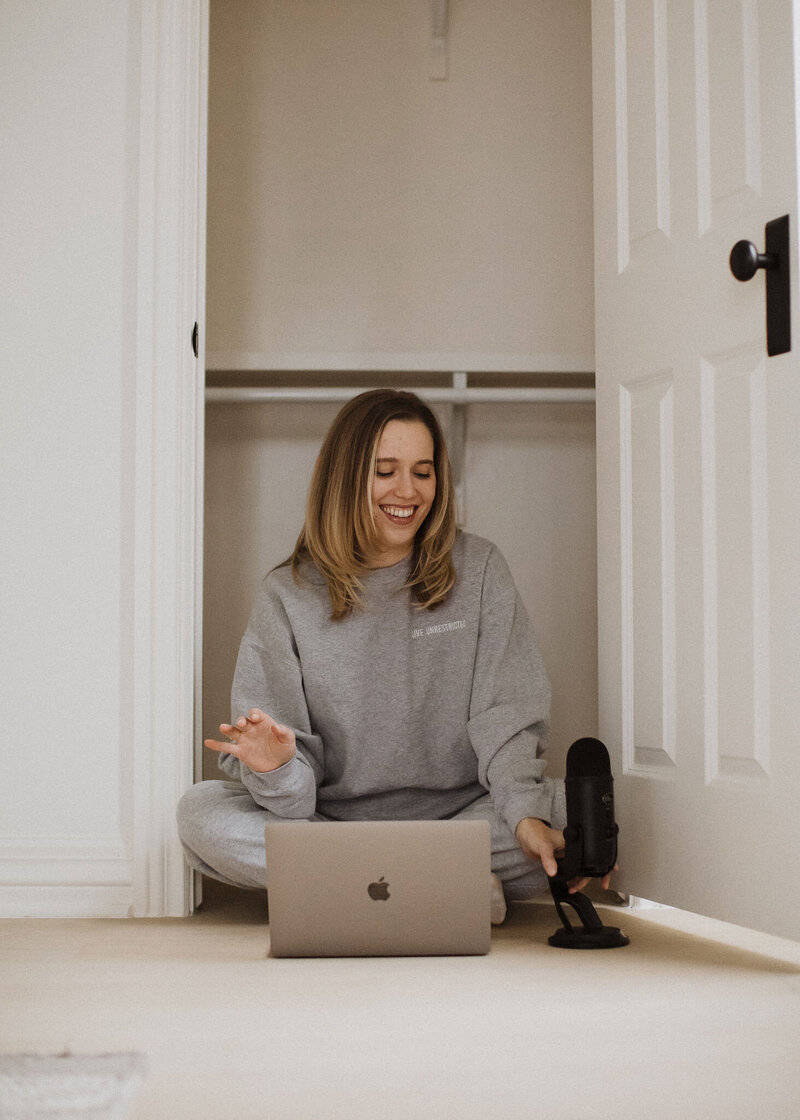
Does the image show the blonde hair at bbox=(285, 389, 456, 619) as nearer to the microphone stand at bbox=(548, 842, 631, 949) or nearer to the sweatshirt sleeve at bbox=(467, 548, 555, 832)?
the sweatshirt sleeve at bbox=(467, 548, 555, 832)

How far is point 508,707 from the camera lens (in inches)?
72.8

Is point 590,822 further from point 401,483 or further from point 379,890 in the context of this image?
point 401,483

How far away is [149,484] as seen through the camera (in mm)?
1887

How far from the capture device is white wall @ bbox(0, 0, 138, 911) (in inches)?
73.1

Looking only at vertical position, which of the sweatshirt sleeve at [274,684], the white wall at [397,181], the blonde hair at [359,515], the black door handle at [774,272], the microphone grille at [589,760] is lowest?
the microphone grille at [589,760]

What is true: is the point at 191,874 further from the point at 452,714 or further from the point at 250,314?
the point at 250,314

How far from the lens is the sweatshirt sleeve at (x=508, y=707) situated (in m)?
1.74

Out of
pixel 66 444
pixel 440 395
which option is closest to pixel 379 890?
pixel 66 444

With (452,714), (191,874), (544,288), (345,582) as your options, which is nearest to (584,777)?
(452,714)

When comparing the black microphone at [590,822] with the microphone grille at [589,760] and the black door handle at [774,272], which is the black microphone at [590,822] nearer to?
the microphone grille at [589,760]

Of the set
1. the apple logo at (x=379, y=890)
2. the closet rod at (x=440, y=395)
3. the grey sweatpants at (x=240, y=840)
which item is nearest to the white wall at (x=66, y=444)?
the grey sweatpants at (x=240, y=840)

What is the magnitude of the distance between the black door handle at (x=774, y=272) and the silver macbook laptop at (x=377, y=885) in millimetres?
753

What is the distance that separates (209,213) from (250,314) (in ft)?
0.83

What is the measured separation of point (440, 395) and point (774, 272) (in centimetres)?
106
